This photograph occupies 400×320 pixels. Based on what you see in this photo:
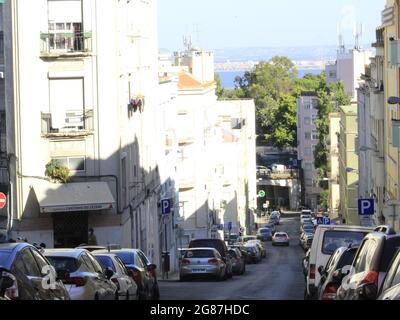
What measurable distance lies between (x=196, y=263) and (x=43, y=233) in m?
5.73

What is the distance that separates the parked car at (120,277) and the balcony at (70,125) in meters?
20.8

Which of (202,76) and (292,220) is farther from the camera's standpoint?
(292,220)

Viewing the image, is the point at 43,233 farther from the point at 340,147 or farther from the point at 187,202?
the point at 340,147

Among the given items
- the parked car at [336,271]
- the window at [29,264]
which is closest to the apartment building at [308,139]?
the parked car at [336,271]

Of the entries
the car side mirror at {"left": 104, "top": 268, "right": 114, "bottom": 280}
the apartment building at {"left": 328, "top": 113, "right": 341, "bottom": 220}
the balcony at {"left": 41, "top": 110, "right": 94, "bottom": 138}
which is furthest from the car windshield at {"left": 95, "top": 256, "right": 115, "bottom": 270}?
the apartment building at {"left": 328, "top": 113, "right": 341, "bottom": 220}

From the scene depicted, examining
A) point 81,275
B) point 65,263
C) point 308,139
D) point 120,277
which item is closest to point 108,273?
point 65,263

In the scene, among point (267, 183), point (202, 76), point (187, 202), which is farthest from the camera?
point (267, 183)

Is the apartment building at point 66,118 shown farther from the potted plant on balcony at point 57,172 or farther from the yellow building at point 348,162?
the yellow building at point 348,162

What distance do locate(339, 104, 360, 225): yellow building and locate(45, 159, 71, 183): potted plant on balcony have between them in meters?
46.0

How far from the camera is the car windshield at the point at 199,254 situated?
143ft

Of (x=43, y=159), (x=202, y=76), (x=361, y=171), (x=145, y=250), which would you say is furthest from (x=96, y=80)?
(x=202, y=76)

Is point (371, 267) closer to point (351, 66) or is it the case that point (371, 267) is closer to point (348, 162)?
point (348, 162)

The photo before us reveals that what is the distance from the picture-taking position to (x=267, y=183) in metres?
152

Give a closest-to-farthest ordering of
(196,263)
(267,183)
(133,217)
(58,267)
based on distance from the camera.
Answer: (58,267) < (196,263) < (133,217) < (267,183)
